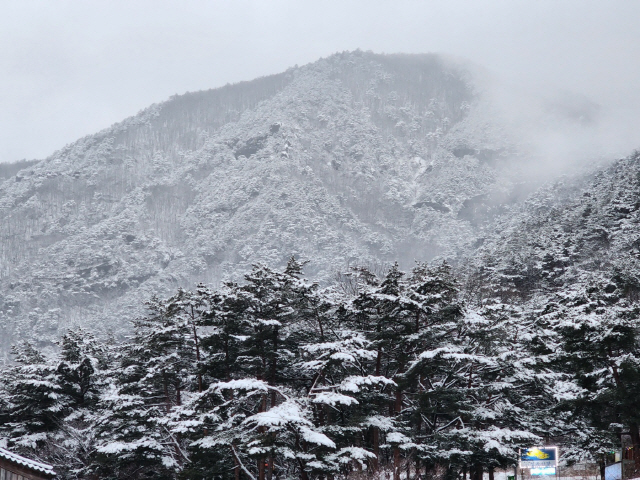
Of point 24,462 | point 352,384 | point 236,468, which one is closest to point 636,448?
point 352,384

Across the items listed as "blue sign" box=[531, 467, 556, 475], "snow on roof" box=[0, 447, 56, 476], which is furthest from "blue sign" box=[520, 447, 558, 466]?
"snow on roof" box=[0, 447, 56, 476]

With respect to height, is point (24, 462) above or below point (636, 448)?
above

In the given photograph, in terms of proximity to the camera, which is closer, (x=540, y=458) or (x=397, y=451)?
(x=397, y=451)

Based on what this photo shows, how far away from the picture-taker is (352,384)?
2364 centimetres

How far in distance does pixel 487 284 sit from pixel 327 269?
435 ft

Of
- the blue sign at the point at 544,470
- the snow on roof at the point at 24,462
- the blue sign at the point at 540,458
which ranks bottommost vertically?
the blue sign at the point at 544,470

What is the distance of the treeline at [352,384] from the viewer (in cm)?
2522

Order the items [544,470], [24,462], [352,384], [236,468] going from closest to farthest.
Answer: [24,462] → [352,384] → [544,470] → [236,468]

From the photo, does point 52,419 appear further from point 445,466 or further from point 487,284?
point 487,284

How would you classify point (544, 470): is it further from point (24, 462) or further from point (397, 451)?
point (24, 462)

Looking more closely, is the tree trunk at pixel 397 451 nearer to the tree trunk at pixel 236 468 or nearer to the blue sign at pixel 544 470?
the blue sign at pixel 544 470

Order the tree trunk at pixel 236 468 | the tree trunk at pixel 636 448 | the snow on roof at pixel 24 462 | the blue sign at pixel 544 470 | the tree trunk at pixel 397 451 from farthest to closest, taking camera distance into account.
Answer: the tree trunk at pixel 236 468, the blue sign at pixel 544 470, the tree trunk at pixel 636 448, the tree trunk at pixel 397 451, the snow on roof at pixel 24 462

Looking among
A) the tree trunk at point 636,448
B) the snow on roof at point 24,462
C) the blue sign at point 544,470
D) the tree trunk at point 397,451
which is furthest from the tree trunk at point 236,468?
the tree trunk at point 636,448

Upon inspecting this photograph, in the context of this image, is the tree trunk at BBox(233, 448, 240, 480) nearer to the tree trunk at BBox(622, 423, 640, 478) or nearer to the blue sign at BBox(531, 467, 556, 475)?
the blue sign at BBox(531, 467, 556, 475)
